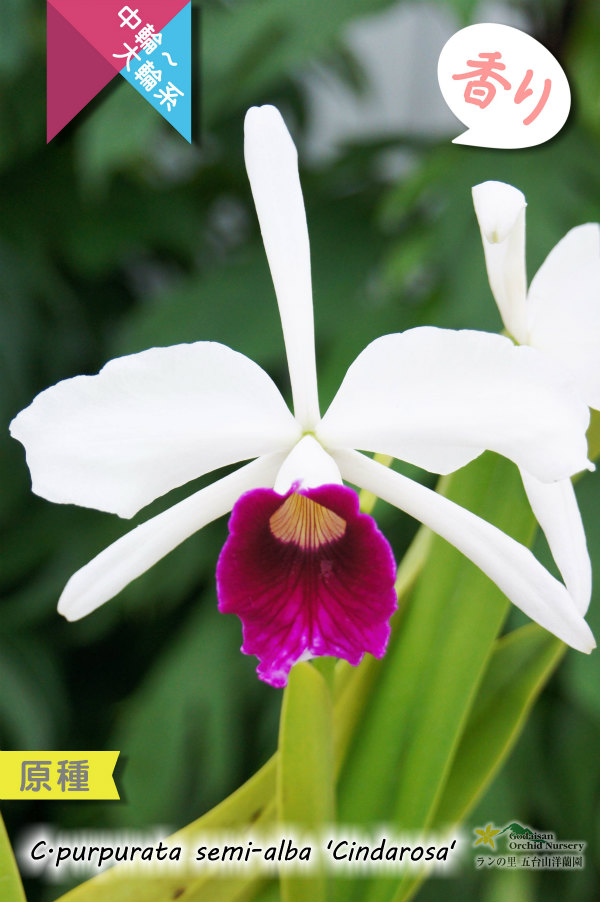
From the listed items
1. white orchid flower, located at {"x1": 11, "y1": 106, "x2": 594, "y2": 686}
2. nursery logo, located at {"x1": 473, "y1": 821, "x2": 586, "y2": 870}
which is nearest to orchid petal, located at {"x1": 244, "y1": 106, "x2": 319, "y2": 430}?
white orchid flower, located at {"x1": 11, "y1": 106, "x2": 594, "y2": 686}

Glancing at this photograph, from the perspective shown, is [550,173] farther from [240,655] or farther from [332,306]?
[240,655]

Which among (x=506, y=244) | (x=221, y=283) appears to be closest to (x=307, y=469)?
(x=506, y=244)

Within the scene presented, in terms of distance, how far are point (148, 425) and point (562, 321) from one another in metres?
0.17

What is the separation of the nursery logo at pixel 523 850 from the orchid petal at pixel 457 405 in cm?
21

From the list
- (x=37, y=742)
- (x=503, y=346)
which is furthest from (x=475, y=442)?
(x=37, y=742)

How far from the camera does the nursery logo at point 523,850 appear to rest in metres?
0.40

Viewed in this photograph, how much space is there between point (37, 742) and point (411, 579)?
13.9 inches

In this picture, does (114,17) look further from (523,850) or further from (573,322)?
(523,850)

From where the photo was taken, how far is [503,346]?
0.92 feet

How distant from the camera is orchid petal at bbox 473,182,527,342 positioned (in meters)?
0.31

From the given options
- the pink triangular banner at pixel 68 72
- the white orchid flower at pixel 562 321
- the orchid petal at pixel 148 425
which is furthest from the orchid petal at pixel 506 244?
the pink triangular banner at pixel 68 72

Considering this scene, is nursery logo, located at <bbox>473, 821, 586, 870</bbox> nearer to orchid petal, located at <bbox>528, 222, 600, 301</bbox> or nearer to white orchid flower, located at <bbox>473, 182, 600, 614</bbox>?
white orchid flower, located at <bbox>473, 182, 600, 614</bbox>

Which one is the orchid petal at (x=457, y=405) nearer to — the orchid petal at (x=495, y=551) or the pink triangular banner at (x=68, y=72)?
the orchid petal at (x=495, y=551)

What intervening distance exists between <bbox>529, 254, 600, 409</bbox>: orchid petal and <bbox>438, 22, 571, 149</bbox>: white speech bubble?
0.09m
